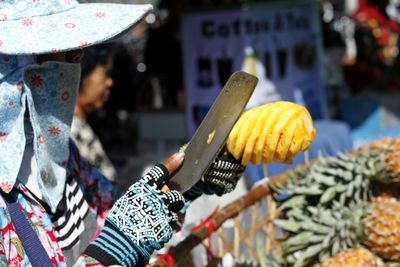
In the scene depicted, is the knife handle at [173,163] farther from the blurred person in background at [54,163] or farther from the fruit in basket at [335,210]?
the fruit in basket at [335,210]

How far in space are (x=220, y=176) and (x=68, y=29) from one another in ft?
1.36

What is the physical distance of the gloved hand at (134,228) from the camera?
1034mm

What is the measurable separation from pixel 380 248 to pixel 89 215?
82 centimetres

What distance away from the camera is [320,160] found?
6.34ft

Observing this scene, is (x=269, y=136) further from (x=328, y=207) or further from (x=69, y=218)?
(x=328, y=207)

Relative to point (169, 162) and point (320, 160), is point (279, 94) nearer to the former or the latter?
point (320, 160)

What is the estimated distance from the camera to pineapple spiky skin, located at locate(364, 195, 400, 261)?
5.41ft

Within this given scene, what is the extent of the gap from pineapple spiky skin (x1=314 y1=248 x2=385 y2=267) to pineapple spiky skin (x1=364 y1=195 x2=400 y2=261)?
29mm

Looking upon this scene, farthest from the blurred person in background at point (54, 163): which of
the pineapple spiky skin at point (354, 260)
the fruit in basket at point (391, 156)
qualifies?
the fruit in basket at point (391, 156)

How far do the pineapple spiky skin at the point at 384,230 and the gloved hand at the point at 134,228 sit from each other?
0.82 m

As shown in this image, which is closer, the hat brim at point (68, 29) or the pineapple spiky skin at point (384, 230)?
the hat brim at point (68, 29)

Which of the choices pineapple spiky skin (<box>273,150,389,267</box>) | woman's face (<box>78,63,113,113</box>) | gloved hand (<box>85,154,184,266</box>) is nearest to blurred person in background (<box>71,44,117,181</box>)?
woman's face (<box>78,63,113,113</box>)

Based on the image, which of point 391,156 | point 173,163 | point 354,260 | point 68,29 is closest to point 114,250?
point 173,163

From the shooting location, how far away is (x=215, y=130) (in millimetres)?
1139
